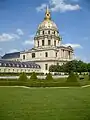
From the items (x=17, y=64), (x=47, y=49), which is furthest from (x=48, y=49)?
(x=17, y=64)

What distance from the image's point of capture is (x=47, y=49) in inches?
3253

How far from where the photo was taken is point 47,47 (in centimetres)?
8381

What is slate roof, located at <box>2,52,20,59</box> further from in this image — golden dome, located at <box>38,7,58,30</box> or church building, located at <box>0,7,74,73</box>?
golden dome, located at <box>38,7,58,30</box>

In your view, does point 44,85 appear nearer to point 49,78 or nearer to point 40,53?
point 49,78

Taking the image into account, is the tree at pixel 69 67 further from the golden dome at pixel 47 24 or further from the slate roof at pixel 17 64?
the golden dome at pixel 47 24

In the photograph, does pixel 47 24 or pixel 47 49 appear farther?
pixel 47 24

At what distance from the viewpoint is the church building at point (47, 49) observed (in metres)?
81.2

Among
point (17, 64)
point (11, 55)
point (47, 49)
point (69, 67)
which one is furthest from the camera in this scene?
point (11, 55)

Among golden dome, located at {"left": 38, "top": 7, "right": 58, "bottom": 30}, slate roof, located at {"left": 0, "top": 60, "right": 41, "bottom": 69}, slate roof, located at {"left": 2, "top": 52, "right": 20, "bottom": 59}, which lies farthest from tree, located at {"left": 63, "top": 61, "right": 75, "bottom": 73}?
slate roof, located at {"left": 2, "top": 52, "right": 20, "bottom": 59}

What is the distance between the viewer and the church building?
81.2 meters

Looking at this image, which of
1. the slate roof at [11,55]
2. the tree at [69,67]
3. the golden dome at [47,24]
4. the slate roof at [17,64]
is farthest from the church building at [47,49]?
the tree at [69,67]

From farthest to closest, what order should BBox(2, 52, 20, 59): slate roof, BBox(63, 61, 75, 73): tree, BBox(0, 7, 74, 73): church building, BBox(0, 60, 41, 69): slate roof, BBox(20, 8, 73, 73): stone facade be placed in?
1. BBox(2, 52, 20, 59): slate roof
2. BBox(20, 8, 73, 73): stone facade
3. BBox(0, 7, 74, 73): church building
4. BBox(0, 60, 41, 69): slate roof
5. BBox(63, 61, 75, 73): tree

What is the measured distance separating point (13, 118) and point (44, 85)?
56.6 feet

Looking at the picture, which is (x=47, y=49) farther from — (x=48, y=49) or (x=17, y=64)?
(x=17, y=64)
